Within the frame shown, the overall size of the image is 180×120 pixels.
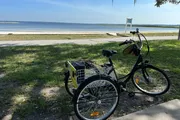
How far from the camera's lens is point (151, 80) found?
139 inches

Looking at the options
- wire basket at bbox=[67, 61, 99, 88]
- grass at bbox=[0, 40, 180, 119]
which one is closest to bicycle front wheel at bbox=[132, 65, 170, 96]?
grass at bbox=[0, 40, 180, 119]

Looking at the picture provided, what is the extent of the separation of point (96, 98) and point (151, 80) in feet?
4.16

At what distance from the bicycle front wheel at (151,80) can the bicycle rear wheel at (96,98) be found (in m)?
0.80

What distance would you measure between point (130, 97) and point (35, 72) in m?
2.31

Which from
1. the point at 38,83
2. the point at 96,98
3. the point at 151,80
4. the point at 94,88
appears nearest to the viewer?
the point at 94,88

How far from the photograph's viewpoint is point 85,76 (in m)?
2.62

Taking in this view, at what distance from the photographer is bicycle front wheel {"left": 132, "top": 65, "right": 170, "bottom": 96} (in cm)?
328

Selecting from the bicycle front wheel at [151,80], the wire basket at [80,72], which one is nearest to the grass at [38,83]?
→ the bicycle front wheel at [151,80]

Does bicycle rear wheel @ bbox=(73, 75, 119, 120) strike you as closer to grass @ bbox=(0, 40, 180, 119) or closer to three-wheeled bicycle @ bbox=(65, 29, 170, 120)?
three-wheeled bicycle @ bbox=(65, 29, 170, 120)

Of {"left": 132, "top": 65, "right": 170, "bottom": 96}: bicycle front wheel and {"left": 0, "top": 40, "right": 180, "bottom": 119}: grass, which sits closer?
{"left": 0, "top": 40, "right": 180, "bottom": 119}: grass

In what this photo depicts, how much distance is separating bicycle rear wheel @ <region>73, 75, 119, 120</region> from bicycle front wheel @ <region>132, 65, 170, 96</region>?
80cm

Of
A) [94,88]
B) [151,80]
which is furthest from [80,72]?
[151,80]

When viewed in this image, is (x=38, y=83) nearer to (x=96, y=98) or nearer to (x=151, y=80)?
(x=96, y=98)

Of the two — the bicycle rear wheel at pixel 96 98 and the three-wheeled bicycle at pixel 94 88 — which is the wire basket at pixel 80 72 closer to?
the three-wheeled bicycle at pixel 94 88
